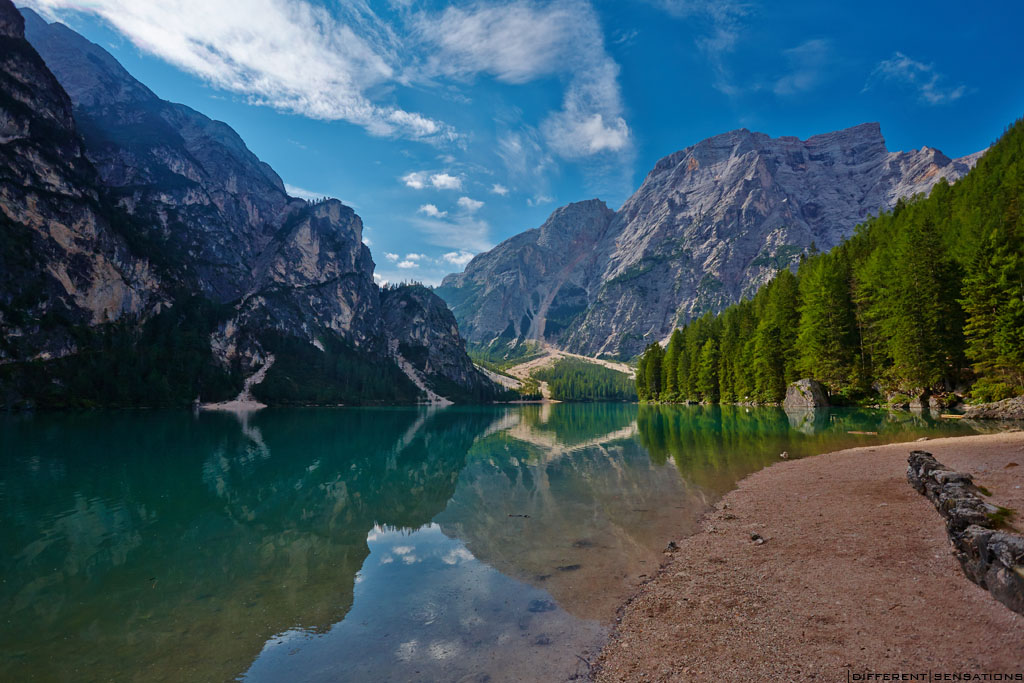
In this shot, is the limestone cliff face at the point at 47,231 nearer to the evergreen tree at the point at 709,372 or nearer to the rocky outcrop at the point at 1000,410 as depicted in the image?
the evergreen tree at the point at 709,372

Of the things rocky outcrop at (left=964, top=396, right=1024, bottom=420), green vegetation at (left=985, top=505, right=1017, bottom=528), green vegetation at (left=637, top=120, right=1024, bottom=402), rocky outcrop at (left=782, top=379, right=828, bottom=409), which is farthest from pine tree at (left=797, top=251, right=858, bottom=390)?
green vegetation at (left=985, top=505, right=1017, bottom=528)

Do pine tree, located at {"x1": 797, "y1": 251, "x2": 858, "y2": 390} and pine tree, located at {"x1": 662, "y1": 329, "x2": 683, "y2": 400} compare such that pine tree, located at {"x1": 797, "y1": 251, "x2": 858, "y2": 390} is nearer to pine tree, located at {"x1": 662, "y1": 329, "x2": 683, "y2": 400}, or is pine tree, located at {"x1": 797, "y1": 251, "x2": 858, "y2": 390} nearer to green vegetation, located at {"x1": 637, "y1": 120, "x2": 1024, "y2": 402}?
green vegetation, located at {"x1": 637, "y1": 120, "x2": 1024, "y2": 402}

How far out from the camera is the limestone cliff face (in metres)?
120

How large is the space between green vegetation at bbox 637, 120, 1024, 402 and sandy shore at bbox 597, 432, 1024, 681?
101 feet

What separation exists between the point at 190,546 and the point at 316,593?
24.6 feet

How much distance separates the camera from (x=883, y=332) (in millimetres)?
51281

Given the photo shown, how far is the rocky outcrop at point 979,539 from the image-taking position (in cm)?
737

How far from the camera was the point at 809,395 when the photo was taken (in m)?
62.4

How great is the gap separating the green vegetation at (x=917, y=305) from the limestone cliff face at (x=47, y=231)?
553 feet

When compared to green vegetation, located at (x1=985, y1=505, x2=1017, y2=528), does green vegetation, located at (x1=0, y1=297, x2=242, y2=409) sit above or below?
above

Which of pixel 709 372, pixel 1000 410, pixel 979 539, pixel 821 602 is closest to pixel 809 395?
pixel 1000 410

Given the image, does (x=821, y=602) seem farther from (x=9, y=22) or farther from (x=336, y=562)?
(x=9, y=22)

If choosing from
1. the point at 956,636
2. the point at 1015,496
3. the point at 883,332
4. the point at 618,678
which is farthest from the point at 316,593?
the point at 883,332

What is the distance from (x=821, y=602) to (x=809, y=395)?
6435 cm
